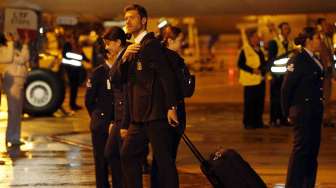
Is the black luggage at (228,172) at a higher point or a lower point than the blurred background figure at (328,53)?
lower

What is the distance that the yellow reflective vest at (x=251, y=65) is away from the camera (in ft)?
43.9

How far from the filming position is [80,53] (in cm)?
1680

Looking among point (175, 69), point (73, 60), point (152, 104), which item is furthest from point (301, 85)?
point (73, 60)

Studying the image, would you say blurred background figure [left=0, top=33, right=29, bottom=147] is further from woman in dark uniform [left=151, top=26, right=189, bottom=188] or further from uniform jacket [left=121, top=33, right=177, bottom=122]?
uniform jacket [left=121, top=33, right=177, bottom=122]

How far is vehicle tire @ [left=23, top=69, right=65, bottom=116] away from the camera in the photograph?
15.9 meters

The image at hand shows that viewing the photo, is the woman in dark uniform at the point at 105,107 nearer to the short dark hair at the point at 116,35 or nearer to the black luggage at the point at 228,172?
the short dark hair at the point at 116,35

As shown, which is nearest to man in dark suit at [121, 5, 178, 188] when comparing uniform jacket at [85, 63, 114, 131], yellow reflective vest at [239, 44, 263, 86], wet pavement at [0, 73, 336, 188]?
uniform jacket at [85, 63, 114, 131]

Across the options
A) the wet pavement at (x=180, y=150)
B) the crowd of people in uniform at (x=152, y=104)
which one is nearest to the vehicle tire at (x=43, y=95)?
the wet pavement at (x=180, y=150)

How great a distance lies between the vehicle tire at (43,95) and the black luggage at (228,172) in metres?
9.10

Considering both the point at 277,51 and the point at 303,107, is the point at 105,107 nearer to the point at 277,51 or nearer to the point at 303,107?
the point at 303,107

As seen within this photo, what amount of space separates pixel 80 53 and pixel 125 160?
10165 mm

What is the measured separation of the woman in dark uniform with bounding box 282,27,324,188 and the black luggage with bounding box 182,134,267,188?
2.67 feet

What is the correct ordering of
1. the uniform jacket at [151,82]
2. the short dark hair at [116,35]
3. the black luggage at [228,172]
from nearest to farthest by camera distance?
1. the uniform jacket at [151,82]
2. the black luggage at [228,172]
3. the short dark hair at [116,35]

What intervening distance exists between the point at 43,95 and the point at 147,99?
9.49 metres
